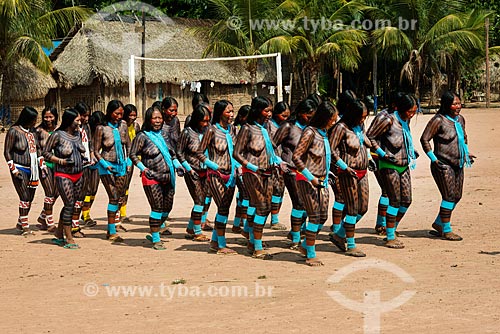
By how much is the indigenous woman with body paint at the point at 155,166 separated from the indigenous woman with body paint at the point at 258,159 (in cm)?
113

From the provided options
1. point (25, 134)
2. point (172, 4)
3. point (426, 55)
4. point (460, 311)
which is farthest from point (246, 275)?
point (172, 4)

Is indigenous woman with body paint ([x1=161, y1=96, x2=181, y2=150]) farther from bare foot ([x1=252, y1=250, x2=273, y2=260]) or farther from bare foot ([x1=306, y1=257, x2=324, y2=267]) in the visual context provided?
bare foot ([x1=306, y1=257, x2=324, y2=267])

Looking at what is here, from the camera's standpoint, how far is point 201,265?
8.90 meters

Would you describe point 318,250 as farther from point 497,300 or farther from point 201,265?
point 497,300

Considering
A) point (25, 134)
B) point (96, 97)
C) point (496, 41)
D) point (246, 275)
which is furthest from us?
point (496, 41)

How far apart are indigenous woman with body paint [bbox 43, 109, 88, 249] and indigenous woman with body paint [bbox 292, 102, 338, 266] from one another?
2.81 metres

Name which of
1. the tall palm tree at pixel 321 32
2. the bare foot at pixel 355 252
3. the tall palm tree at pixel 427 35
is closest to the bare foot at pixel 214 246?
the bare foot at pixel 355 252

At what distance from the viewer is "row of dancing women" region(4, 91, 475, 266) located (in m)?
8.98

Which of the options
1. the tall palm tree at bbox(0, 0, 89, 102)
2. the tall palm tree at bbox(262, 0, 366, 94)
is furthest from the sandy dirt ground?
the tall palm tree at bbox(262, 0, 366, 94)

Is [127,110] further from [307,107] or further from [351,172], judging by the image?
[351,172]

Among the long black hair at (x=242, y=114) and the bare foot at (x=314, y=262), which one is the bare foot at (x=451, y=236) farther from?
the long black hair at (x=242, y=114)

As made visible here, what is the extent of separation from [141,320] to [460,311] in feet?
8.27

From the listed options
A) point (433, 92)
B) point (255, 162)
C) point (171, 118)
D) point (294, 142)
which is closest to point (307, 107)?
point (294, 142)

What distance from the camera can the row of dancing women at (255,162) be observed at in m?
8.98
